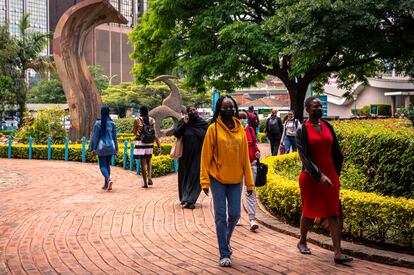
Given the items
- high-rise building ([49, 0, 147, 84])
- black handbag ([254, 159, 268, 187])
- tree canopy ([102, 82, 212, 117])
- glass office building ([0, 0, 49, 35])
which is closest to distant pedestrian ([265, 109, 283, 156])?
black handbag ([254, 159, 268, 187])

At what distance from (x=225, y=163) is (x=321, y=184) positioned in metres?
0.95

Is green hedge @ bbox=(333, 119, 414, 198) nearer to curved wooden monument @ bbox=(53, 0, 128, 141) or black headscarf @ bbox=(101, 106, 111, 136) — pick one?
black headscarf @ bbox=(101, 106, 111, 136)

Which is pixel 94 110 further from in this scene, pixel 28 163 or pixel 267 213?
pixel 267 213

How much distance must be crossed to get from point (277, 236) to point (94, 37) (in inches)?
3489

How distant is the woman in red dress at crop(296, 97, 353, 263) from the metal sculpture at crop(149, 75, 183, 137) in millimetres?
17016

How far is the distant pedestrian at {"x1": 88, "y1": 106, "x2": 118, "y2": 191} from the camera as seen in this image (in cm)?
1021

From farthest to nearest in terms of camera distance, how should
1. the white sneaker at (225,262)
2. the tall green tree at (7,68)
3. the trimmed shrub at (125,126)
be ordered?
the tall green tree at (7,68) → the trimmed shrub at (125,126) → the white sneaker at (225,262)

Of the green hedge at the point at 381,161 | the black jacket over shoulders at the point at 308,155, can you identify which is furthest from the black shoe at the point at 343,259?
the green hedge at the point at 381,161

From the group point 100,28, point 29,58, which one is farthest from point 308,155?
point 100,28

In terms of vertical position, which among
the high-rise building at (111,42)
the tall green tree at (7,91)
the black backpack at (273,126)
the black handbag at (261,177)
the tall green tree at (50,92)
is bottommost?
the black handbag at (261,177)

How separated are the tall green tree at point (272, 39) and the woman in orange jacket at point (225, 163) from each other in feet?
30.0

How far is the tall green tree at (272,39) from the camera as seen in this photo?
1405 cm

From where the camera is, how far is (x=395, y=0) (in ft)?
45.3

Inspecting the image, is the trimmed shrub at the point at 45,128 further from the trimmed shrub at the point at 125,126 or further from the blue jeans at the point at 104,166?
the trimmed shrub at the point at 125,126
